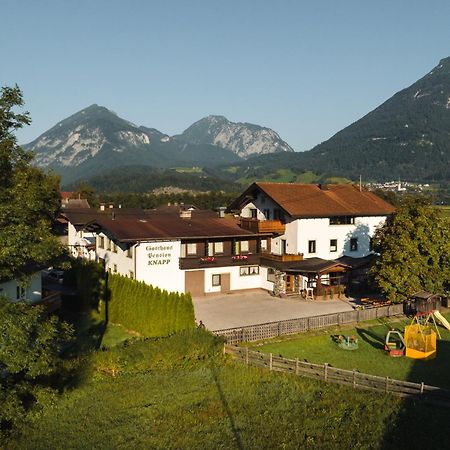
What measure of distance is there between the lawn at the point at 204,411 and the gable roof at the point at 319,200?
2081 centimetres

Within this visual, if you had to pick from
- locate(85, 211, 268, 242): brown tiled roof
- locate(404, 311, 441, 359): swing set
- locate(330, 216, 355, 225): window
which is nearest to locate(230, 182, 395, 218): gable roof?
locate(330, 216, 355, 225): window

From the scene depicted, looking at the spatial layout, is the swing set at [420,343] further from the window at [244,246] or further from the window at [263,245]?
the window at [263,245]

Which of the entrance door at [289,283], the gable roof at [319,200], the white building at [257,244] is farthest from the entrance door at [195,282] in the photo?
the gable roof at [319,200]

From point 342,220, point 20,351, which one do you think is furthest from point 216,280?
point 20,351

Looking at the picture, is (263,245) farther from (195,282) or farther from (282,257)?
(195,282)

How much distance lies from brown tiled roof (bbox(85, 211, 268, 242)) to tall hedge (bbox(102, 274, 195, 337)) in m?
3.95

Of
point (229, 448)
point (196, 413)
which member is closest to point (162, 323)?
point (196, 413)

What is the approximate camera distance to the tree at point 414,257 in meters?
33.2

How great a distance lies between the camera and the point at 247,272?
136ft

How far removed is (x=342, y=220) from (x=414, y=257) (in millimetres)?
11557

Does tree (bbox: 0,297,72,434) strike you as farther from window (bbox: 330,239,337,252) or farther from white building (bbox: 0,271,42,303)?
window (bbox: 330,239,337,252)

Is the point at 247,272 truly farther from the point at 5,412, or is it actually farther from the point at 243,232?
the point at 5,412

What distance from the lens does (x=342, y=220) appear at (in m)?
44.5

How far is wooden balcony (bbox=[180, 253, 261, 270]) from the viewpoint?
38.5m
